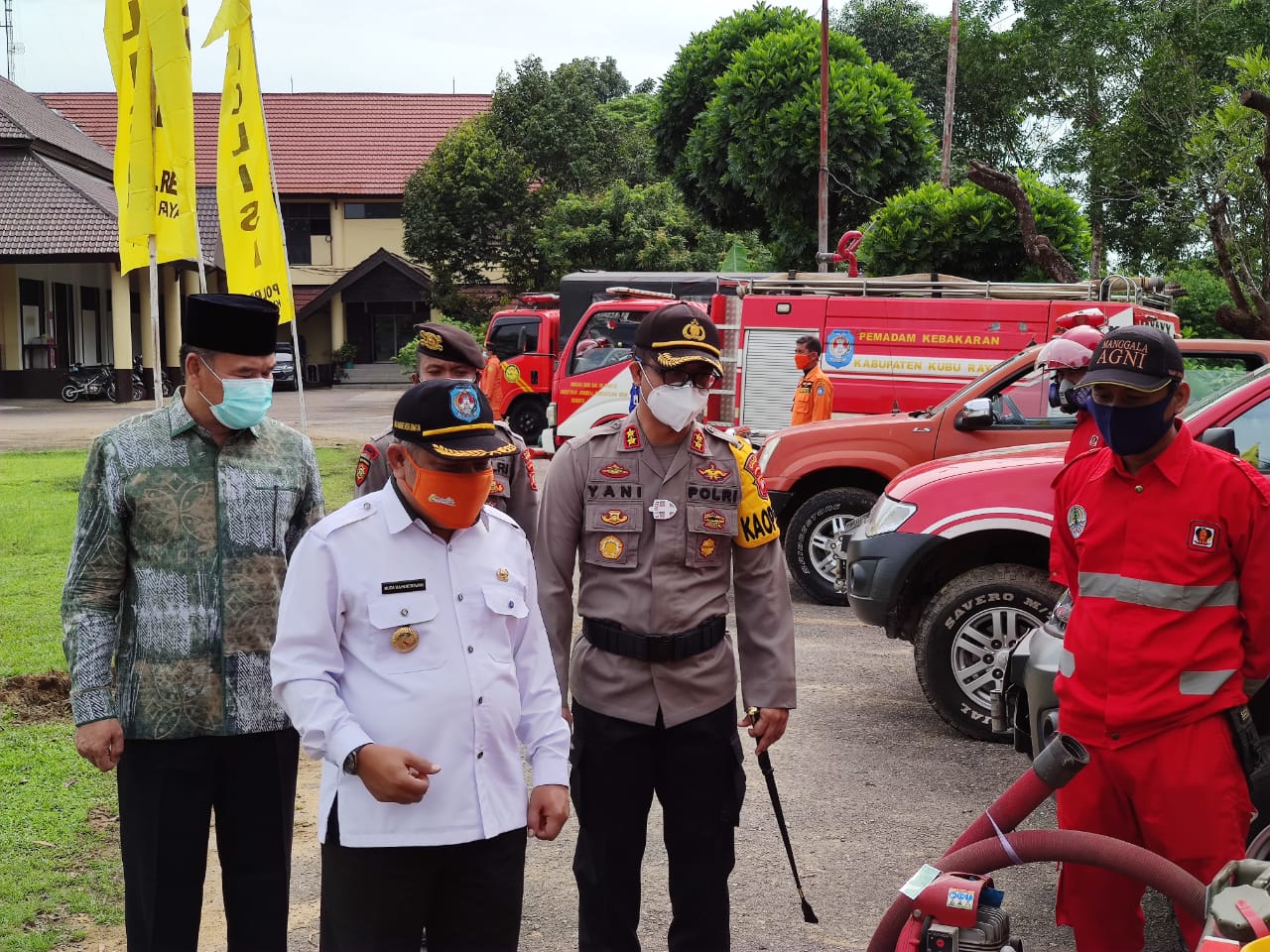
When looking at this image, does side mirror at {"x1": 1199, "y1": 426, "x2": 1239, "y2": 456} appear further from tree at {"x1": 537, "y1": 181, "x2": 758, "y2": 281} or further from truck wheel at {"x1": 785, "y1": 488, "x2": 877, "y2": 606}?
tree at {"x1": 537, "y1": 181, "x2": 758, "y2": 281}

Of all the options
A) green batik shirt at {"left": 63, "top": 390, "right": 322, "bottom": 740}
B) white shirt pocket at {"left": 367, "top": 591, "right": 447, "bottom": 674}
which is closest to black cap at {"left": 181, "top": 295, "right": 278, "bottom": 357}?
green batik shirt at {"left": 63, "top": 390, "right": 322, "bottom": 740}

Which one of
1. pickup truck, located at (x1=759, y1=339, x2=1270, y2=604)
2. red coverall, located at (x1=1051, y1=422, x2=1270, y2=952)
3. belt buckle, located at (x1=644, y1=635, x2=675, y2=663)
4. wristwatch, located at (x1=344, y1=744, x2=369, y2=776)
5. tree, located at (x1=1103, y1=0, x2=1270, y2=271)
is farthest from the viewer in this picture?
tree, located at (x1=1103, y1=0, x2=1270, y2=271)

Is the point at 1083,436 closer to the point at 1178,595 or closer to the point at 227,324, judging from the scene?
the point at 1178,595

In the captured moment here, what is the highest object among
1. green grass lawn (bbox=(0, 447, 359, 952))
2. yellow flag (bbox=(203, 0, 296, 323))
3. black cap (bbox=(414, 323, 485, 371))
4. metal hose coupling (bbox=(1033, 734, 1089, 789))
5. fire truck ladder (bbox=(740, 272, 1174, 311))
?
yellow flag (bbox=(203, 0, 296, 323))

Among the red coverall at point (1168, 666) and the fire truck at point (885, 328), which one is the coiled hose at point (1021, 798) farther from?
the fire truck at point (885, 328)

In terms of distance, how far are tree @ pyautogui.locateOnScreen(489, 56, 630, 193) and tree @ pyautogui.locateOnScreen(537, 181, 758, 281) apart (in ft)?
18.9

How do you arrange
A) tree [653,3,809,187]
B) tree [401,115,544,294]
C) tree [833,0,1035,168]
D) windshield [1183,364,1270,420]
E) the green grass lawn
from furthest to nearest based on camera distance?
tree [401,115,544,294]
tree [833,0,1035,168]
tree [653,3,809,187]
windshield [1183,364,1270,420]
the green grass lawn

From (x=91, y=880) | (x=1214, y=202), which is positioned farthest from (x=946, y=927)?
(x=1214, y=202)

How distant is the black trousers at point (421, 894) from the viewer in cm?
283

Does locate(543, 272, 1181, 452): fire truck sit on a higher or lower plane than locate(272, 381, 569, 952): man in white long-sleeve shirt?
higher

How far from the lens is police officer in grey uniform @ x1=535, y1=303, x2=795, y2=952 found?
372cm

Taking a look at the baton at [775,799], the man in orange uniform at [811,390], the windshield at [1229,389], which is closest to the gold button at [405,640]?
the baton at [775,799]

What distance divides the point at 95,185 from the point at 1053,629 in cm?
3730

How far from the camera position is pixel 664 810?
12.3 feet
